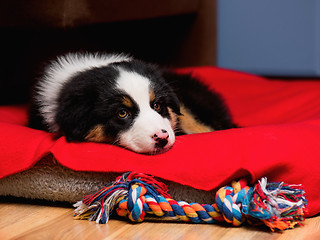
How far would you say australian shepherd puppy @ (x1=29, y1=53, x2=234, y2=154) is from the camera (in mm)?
1883

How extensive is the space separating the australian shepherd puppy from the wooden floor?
1.11 feet

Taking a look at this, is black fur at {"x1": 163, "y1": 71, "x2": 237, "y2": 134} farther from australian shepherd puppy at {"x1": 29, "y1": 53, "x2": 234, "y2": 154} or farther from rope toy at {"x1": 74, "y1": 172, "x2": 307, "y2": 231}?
rope toy at {"x1": 74, "y1": 172, "x2": 307, "y2": 231}

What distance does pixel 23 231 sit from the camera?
1.63 metres

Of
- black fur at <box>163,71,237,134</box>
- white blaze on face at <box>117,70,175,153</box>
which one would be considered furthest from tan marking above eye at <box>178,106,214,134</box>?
white blaze on face at <box>117,70,175,153</box>

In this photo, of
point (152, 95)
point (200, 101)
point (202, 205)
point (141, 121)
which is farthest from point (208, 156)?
point (200, 101)

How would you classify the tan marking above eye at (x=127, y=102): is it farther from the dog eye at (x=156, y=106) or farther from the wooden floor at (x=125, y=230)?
the wooden floor at (x=125, y=230)

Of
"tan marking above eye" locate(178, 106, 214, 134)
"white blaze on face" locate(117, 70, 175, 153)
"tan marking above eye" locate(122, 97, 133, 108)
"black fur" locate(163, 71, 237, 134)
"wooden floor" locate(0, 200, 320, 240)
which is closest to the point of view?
"wooden floor" locate(0, 200, 320, 240)

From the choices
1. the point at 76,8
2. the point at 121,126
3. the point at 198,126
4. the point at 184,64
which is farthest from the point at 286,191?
the point at 184,64

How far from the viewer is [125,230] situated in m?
1.62

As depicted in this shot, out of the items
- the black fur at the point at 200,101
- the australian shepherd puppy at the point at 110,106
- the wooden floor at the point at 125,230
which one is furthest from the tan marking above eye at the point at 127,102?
the black fur at the point at 200,101

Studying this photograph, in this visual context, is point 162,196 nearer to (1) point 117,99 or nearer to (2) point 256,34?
(1) point 117,99

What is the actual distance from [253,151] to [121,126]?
0.57 metres

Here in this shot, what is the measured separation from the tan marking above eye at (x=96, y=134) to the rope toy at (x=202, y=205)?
294mm

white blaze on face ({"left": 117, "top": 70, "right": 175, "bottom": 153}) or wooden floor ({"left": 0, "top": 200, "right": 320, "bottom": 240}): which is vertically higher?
white blaze on face ({"left": 117, "top": 70, "right": 175, "bottom": 153})
